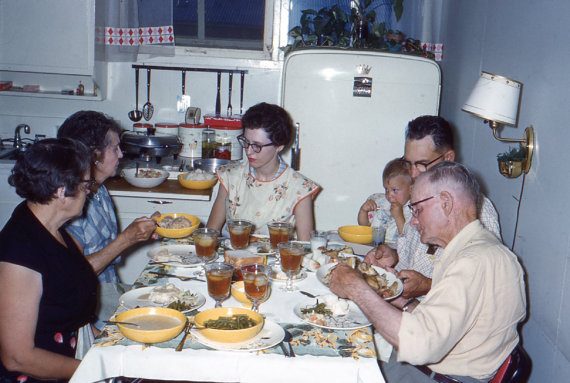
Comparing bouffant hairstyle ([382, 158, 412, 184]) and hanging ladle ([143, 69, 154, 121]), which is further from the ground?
hanging ladle ([143, 69, 154, 121])

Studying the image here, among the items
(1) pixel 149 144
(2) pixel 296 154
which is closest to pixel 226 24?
(1) pixel 149 144

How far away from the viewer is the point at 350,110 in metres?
3.59

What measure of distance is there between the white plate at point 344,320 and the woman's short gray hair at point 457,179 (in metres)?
0.51

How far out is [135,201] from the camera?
360 centimetres

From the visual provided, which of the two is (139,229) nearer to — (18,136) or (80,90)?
(80,90)

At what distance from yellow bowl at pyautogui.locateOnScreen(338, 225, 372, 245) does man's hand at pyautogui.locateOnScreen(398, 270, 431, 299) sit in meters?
0.52

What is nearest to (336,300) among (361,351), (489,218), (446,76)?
(361,351)

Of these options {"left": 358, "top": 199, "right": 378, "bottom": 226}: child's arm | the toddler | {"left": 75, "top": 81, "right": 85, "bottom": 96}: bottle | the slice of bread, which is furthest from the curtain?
the slice of bread

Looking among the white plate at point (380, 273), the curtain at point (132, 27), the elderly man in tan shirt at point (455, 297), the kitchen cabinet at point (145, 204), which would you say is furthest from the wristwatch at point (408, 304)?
the curtain at point (132, 27)

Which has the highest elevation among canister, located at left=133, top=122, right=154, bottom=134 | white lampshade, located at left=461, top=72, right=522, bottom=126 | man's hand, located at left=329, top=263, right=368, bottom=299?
white lampshade, located at left=461, top=72, right=522, bottom=126

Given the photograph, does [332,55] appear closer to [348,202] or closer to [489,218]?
[348,202]

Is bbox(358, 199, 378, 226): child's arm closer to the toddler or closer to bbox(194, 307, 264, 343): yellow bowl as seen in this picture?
the toddler

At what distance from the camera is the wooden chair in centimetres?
166

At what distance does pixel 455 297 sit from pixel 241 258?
36.5 inches
